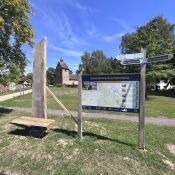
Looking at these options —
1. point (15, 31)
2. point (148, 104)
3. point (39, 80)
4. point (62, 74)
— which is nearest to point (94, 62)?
point (62, 74)

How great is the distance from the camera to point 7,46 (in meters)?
11.9

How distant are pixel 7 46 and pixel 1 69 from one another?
1.21 metres

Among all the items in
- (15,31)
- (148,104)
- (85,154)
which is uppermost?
(15,31)

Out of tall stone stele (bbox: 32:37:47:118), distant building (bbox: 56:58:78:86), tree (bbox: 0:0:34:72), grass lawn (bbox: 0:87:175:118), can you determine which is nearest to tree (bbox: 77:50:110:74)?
distant building (bbox: 56:58:78:86)

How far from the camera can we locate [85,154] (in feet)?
19.7

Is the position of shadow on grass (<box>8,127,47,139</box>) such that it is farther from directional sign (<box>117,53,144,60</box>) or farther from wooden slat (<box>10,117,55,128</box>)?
directional sign (<box>117,53,144,60</box>)

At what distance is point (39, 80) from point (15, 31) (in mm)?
4749

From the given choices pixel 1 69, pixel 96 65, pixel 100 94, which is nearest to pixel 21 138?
pixel 100 94

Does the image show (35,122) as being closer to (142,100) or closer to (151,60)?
(142,100)

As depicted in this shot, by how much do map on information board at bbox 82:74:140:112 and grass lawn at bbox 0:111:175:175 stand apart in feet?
3.40

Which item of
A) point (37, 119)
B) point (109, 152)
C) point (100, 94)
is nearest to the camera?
point (109, 152)

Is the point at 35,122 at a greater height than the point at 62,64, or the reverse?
the point at 62,64

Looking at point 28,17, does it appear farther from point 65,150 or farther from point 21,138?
point 65,150

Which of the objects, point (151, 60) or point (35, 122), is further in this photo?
point (35, 122)
